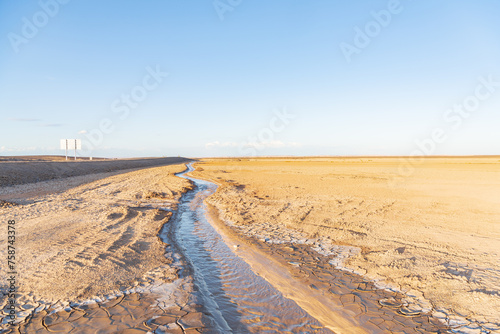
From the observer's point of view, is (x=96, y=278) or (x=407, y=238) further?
(x=407, y=238)

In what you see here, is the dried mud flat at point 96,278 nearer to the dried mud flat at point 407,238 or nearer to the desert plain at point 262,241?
the desert plain at point 262,241

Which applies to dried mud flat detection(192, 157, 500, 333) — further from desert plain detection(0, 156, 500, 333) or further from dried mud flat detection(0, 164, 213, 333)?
dried mud flat detection(0, 164, 213, 333)

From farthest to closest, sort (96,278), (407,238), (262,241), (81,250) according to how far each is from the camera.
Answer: (262,241), (407,238), (81,250), (96,278)

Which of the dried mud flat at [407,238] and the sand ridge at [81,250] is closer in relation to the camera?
the dried mud flat at [407,238]

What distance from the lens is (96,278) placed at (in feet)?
18.3

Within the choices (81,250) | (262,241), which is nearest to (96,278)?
(81,250)

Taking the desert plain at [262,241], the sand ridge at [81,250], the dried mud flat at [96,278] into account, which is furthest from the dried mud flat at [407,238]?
the sand ridge at [81,250]

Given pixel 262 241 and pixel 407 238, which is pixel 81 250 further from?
pixel 407 238

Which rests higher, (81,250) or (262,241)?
(81,250)

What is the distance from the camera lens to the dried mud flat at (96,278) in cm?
430

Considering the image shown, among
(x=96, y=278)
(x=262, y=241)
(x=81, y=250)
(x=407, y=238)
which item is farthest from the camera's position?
(x=262, y=241)

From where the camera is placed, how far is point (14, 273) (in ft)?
18.3

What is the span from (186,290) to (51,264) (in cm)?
308

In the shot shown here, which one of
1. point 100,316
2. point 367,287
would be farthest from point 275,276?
point 100,316
